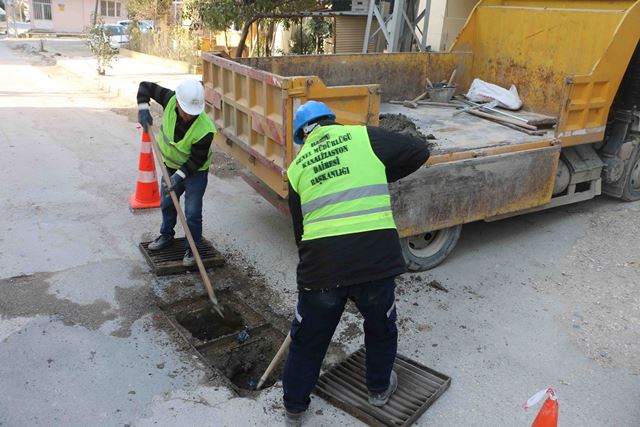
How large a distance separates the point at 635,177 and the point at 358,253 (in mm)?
4698

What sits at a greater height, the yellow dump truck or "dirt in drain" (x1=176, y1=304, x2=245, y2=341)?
the yellow dump truck

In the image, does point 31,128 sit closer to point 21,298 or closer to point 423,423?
point 21,298

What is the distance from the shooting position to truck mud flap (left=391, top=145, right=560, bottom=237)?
4.20 meters

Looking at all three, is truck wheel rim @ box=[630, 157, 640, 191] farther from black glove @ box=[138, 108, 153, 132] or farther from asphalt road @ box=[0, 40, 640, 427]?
A: black glove @ box=[138, 108, 153, 132]

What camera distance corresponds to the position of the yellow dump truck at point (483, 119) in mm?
4180

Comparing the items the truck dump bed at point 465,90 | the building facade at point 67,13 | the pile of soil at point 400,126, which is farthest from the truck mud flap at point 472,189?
the building facade at point 67,13

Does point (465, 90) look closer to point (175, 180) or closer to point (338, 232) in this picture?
point (175, 180)

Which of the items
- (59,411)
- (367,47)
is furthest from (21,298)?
(367,47)

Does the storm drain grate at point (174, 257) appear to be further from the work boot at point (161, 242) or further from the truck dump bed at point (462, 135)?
the truck dump bed at point (462, 135)

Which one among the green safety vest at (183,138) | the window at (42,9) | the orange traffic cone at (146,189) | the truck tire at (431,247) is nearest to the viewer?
the green safety vest at (183,138)

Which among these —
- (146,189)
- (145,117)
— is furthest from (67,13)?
(145,117)

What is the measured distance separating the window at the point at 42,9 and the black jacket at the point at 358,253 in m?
40.6

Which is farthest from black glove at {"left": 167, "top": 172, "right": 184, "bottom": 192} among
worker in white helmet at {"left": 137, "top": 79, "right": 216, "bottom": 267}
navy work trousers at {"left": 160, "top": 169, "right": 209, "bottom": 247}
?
navy work trousers at {"left": 160, "top": 169, "right": 209, "bottom": 247}

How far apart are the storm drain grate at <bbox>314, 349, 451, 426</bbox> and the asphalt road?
0.23 ft
